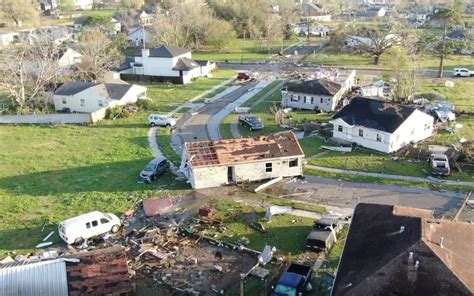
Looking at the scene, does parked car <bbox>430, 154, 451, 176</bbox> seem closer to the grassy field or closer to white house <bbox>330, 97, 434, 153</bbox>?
white house <bbox>330, 97, 434, 153</bbox>

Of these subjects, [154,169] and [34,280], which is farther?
[154,169]

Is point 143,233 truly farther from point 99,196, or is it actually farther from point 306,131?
point 306,131

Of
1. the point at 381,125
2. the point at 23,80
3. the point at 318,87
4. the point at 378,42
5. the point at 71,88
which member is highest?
the point at 378,42

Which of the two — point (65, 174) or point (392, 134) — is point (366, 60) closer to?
point (392, 134)

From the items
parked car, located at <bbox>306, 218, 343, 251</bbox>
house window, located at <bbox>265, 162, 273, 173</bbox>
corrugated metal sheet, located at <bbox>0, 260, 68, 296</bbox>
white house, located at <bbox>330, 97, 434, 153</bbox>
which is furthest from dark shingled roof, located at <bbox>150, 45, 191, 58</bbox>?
corrugated metal sheet, located at <bbox>0, 260, 68, 296</bbox>

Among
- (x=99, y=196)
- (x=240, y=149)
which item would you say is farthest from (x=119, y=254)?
(x=240, y=149)

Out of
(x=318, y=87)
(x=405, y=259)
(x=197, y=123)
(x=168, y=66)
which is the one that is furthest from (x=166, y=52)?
(x=405, y=259)
